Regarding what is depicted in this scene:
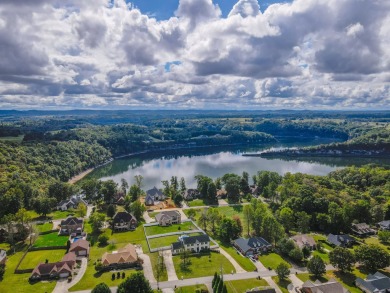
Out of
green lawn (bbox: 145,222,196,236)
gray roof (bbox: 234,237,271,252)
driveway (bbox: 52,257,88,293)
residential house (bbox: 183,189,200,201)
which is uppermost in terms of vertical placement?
gray roof (bbox: 234,237,271,252)

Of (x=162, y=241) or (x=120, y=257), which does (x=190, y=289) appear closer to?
(x=120, y=257)

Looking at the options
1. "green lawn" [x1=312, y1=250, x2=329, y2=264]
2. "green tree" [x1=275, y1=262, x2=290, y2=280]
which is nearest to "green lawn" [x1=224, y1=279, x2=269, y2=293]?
"green tree" [x1=275, y1=262, x2=290, y2=280]

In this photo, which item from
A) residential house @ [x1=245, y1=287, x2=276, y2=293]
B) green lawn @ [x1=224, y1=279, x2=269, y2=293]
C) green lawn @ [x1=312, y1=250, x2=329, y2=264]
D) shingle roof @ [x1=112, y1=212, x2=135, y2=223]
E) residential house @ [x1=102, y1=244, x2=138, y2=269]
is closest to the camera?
residential house @ [x1=245, y1=287, x2=276, y2=293]

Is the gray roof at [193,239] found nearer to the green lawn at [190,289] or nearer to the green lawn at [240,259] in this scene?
the green lawn at [240,259]

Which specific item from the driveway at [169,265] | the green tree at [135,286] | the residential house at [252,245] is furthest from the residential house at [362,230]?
the green tree at [135,286]

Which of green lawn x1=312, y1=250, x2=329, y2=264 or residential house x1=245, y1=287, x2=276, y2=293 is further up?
residential house x1=245, y1=287, x2=276, y2=293

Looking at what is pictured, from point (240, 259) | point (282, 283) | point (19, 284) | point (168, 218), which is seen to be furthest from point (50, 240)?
point (282, 283)

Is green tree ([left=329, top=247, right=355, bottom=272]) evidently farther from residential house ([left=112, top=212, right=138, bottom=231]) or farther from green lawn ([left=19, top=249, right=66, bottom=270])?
green lawn ([left=19, top=249, right=66, bottom=270])
